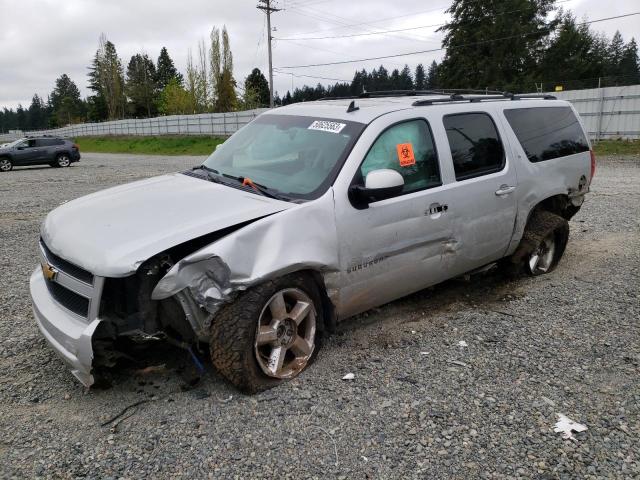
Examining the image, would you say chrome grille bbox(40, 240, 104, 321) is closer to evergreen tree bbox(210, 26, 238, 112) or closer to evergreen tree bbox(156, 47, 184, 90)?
evergreen tree bbox(210, 26, 238, 112)

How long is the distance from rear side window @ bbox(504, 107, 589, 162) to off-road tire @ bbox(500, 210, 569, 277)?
59 centimetres

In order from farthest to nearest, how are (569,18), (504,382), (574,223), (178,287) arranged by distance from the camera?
1. (569,18)
2. (574,223)
3. (504,382)
4. (178,287)

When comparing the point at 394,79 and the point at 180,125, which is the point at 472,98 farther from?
the point at 394,79

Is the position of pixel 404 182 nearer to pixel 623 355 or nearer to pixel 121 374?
pixel 623 355

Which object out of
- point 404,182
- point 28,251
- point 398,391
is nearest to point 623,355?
point 398,391

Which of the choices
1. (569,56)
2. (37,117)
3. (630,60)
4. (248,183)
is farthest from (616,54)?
(37,117)

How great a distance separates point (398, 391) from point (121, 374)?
1.81m

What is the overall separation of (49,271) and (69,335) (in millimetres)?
550

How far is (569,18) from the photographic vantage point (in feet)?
186

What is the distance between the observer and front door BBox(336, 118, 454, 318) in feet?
11.6

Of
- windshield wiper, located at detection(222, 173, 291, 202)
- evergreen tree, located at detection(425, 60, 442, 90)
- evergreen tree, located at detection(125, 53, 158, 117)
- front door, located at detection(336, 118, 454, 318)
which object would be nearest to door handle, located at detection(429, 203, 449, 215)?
front door, located at detection(336, 118, 454, 318)

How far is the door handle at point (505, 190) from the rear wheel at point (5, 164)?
23.6 metres

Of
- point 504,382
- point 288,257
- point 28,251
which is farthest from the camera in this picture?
point 28,251

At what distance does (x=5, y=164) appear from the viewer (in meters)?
22.6
